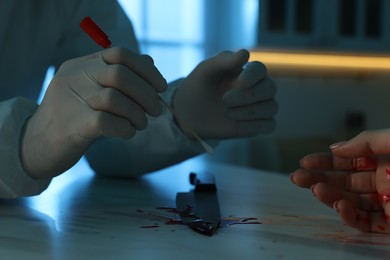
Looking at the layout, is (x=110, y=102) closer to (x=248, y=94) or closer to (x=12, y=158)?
(x=12, y=158)

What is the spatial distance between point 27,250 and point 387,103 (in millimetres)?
2568

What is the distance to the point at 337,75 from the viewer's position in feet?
8.79

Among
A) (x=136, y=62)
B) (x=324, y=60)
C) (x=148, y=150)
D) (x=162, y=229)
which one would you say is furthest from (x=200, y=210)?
(x=324, y=60)

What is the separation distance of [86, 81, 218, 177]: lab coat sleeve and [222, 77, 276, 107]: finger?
0.13 m

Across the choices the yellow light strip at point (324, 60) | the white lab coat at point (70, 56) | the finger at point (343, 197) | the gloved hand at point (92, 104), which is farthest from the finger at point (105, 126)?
the yellow light strip at point (324, 60)

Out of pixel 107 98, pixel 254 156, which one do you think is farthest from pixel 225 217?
pixel 254 156

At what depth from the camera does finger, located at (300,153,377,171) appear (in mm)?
550

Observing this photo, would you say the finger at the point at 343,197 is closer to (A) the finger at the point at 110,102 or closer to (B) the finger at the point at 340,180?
(B) the finger at the point at 340,180

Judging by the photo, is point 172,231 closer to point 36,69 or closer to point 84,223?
point 84,223

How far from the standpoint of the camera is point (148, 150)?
0.94 meters

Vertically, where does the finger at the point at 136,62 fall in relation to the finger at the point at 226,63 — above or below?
above

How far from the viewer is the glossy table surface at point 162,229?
1.48ft

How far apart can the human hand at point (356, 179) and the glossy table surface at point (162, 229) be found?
2 centimetres

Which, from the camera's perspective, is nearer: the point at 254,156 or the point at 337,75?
the point at 254,156
